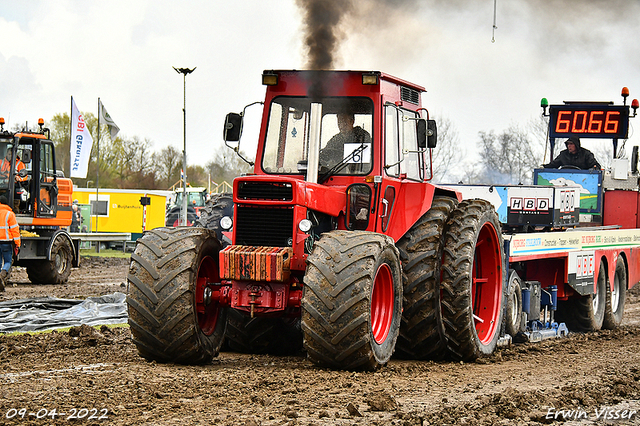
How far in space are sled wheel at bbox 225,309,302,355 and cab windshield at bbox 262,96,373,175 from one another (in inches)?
63.4

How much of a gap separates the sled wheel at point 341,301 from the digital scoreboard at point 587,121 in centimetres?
1023

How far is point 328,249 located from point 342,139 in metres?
1.84

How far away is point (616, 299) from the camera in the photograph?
572 inches

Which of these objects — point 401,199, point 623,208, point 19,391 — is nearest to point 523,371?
point 401,199

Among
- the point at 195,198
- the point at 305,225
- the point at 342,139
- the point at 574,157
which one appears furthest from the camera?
the point at 195,198

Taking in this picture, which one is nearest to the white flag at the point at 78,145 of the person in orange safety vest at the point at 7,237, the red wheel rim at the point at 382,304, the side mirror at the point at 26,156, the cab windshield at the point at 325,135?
the side mirror at the point at 26,156

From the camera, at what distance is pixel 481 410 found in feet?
19.5

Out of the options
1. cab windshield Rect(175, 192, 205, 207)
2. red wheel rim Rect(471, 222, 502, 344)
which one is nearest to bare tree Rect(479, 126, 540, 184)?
cab windshield Rect(175, 192, 205, 207)

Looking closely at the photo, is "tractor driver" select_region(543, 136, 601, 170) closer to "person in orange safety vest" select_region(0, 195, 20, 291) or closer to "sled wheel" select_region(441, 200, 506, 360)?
"sled wheel" select_region(441, 200, 506, 360)

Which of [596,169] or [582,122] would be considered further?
[582,122]

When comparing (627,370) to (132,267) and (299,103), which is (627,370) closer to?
(299,103)

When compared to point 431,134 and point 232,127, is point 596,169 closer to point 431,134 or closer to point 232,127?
point 431,134

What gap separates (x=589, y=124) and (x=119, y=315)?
9.83 meters

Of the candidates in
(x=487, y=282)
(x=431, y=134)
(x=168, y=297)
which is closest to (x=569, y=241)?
(x=487, y=282)
